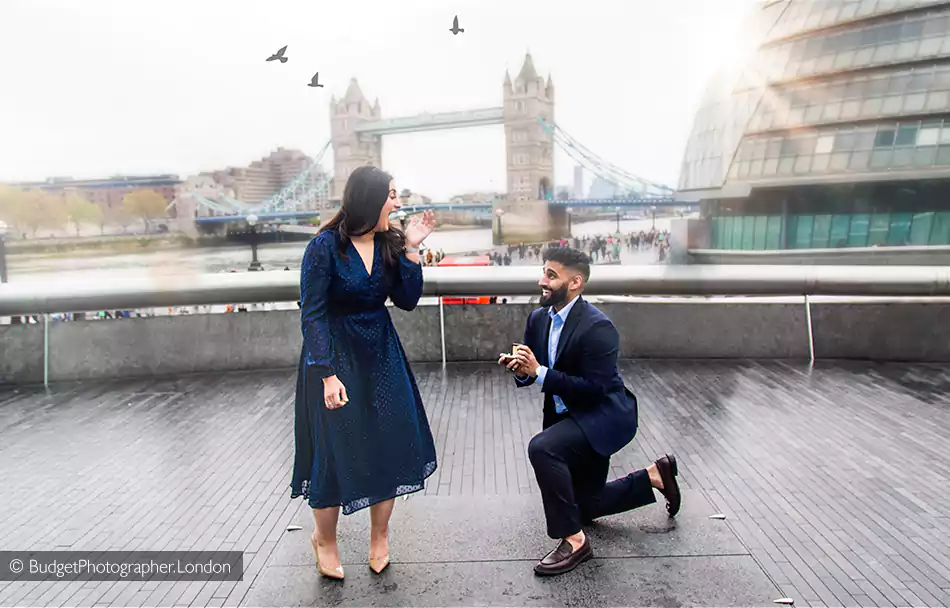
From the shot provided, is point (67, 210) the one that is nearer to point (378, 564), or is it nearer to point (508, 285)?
point (508, 285)

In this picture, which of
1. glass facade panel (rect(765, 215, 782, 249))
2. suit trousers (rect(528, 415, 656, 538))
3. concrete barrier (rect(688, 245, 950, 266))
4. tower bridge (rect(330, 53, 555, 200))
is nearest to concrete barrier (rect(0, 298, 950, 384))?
suit trousers (rect(528, 415, 656, 538))

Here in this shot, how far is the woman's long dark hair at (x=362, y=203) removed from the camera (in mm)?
3262

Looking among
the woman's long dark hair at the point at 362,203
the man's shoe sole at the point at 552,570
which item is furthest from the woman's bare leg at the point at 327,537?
the woman's long dark hair at the point at 362,203

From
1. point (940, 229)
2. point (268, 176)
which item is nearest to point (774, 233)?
point (940, 229)

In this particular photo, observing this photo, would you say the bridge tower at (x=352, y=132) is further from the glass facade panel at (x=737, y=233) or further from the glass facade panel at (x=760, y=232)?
the glass facade panel at (x=760, y=232)

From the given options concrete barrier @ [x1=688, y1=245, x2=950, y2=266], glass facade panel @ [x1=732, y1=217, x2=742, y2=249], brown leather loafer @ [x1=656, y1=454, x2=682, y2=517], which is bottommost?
concrete barrier @ [x1=688, y1=245, x2=950, y2=266]

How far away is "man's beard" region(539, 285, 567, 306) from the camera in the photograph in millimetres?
3543

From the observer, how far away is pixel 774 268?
25.7 feet

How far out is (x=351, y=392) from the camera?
3236 mm

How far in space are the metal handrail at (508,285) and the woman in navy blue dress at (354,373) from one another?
4305 mm

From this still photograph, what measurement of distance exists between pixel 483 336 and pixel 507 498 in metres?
3.88

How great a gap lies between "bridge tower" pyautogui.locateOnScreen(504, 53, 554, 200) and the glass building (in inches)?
481

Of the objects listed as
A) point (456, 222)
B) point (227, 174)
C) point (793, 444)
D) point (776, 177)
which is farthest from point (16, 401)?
point (776, 177)

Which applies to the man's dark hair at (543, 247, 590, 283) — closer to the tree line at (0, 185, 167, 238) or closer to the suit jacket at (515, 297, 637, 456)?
the suit jacket at (515, 297, 637, 456)
